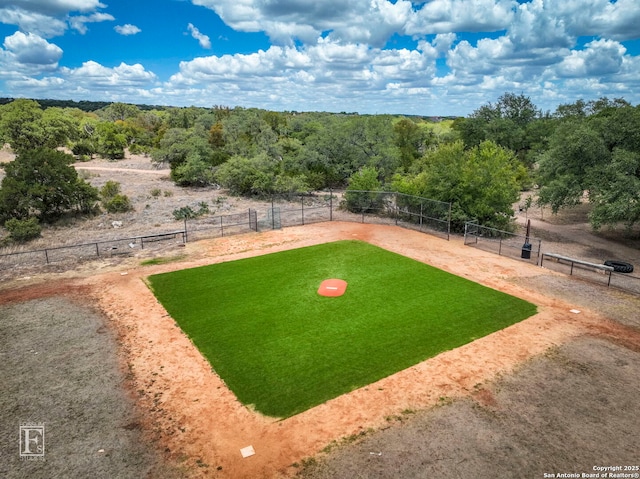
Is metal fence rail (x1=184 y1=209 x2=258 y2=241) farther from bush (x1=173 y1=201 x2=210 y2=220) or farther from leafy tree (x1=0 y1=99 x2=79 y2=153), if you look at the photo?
leafy tree (x1=0 y1=99 x2=79 y2=153)

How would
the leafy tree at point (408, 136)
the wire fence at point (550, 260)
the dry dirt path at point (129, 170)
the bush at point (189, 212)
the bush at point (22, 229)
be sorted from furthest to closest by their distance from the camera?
the leafy tree at point (408, 136), the dry dirt path at point (129, 170), the bush at point (189, 212), the bush at point (22, 229), the wire fence at point (550, 260)

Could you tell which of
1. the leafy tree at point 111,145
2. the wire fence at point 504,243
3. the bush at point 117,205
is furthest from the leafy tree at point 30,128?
the wire fence at point 504,243

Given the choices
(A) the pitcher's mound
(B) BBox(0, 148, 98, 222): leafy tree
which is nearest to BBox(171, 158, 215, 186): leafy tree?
(B) BBox(0, 148, 98, 222): leafy tree

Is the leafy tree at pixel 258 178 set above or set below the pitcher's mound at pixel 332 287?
above

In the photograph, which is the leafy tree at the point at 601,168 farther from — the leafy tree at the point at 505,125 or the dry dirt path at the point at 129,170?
the dry dirt path at the point at 129,170


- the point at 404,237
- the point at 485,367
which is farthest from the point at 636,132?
the point at 485,367

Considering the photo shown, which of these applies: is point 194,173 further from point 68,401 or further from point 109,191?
point 68,401

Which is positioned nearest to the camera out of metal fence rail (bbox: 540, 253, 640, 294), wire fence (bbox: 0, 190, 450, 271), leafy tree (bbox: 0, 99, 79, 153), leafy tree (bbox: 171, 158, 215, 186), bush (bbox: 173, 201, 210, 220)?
metal fence rail (bbox: 540, 253, 640, 294)
